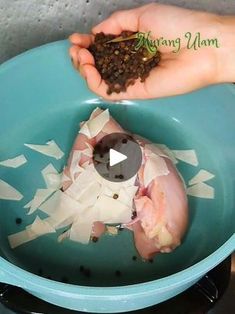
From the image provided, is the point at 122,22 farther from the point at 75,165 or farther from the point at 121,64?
the point at 75,165

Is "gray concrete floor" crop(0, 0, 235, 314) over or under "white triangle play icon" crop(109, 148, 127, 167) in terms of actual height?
over

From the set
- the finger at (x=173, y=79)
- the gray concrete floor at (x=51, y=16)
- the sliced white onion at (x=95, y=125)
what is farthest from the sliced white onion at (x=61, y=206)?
the gray concrete floor at (x=51, y=16)

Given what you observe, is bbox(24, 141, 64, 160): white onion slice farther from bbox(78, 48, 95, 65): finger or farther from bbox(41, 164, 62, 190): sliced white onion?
bbox(78, 48, 95, 65): finger

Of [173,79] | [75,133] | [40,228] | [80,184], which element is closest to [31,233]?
[40,228]

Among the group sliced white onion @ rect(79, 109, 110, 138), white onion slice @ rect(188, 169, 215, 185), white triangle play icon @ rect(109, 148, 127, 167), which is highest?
sliced white onion @ rect(79, 109, 110, 138)

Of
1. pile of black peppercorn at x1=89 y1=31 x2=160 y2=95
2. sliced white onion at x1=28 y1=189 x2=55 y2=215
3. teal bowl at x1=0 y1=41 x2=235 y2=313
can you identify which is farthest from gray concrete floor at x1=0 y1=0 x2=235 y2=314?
sliced white onion at x1=28 y1=189 x2=55 y2=215

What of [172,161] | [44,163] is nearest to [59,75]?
[44,163]

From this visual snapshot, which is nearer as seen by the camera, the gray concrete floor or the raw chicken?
the raw chicken
